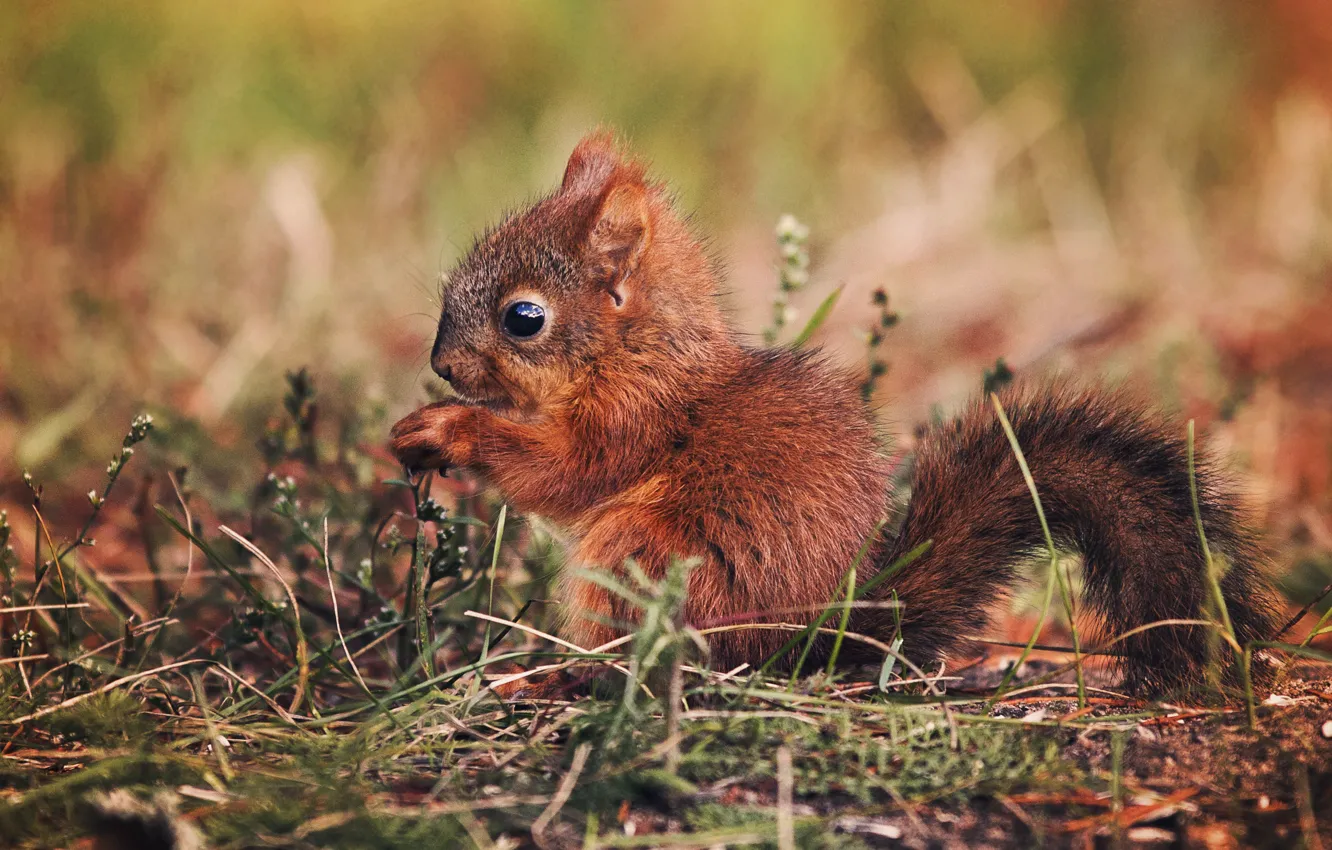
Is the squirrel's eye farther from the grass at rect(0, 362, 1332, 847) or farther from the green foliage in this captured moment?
the green foliage

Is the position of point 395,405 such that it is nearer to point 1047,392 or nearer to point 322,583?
point 322,583

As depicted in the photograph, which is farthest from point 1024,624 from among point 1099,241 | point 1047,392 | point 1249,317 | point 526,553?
point 1099,241

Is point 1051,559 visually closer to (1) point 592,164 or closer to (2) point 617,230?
(2) point 617,230

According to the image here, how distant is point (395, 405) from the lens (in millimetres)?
4418

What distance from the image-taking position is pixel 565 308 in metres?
2.91

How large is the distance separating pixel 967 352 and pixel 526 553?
9.59ft

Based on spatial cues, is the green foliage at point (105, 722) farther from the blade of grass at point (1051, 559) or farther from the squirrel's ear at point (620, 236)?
the blade of grass at point (1051, 559)

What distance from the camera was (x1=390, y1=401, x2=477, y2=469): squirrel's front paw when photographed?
106 inches

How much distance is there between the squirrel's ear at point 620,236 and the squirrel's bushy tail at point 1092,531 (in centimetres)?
83

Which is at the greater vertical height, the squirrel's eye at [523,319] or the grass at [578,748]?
the squirrel's eye at [523,319]

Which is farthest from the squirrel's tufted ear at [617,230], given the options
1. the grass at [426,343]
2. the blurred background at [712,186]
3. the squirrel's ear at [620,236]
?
the blurred background at [712,186]

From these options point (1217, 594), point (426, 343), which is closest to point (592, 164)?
point (1217, 594)

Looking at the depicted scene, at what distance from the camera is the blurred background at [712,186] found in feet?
15.5

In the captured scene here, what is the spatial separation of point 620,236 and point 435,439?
67 cm
